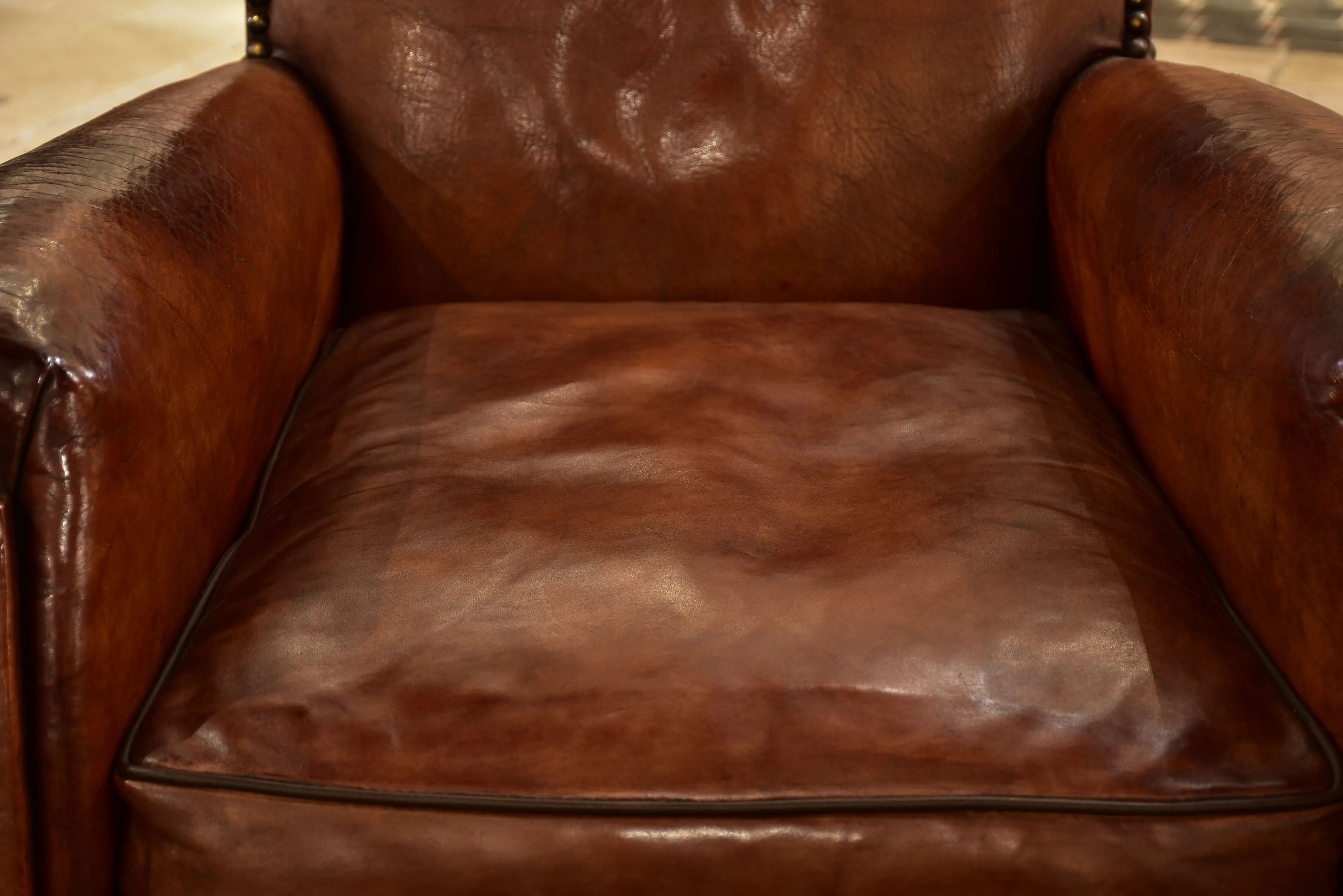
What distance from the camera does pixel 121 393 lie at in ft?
2.28

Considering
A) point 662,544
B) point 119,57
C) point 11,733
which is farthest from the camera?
point 119,57

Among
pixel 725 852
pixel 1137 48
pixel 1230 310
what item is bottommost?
pixel 725 852

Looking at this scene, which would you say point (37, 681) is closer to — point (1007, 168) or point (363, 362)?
point (363, 362)

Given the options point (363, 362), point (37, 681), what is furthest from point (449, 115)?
point (37, 681)

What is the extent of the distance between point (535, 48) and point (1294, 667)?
89 centimetres

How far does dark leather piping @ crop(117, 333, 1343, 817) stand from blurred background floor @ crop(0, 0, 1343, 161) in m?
3.07

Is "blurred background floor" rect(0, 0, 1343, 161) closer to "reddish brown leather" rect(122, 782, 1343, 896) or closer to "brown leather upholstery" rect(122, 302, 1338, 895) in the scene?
"brown leather upholstery" rect(122, 302, 1338, 895)

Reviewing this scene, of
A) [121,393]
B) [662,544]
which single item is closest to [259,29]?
[121,393]

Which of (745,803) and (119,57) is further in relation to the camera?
(119,57)

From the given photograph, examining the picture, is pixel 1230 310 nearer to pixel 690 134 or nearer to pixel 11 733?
pixel 690 134

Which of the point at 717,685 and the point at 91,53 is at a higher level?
the point at 91,53

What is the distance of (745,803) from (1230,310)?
481 millimetres

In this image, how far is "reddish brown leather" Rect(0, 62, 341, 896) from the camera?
66 cm

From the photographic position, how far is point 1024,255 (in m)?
1.24
